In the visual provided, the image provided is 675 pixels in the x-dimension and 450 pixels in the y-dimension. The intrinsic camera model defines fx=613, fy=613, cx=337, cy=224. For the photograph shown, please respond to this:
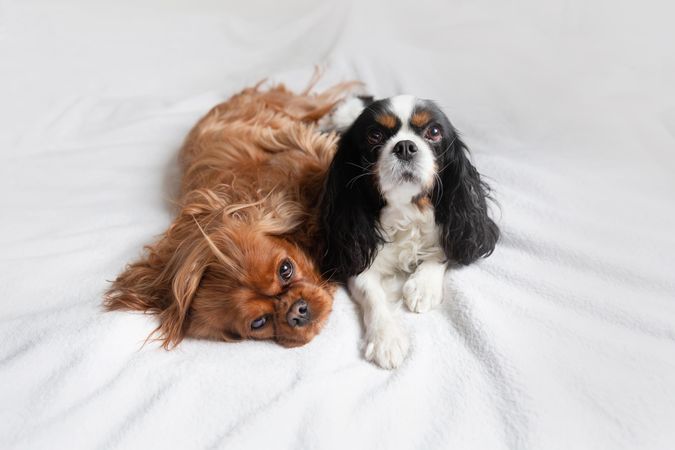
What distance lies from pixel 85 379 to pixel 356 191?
970 mm

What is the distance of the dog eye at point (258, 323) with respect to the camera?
5.88ft

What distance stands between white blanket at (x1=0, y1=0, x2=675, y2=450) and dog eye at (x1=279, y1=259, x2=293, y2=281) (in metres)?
0.20

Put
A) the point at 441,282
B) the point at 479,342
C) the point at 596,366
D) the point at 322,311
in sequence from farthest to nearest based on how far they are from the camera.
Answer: the point at 441,282 < the point at 322,311 < the point at 479,342 < the point at 596,366

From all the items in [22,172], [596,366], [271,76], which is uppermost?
[596,366]

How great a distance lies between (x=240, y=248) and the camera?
1.84m

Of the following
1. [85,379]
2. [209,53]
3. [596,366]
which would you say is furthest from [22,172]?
[596,366]

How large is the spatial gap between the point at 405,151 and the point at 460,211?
332 mm

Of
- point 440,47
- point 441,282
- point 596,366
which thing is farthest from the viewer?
point 440,47

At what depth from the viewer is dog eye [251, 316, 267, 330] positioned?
1.79 m

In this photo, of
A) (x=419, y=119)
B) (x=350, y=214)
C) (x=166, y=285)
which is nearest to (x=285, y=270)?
(x=350, y=214)

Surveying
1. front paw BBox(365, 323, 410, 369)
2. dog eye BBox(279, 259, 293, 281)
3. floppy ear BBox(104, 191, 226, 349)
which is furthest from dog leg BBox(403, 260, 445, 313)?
floppy ear BBox(104, 191, 226, 349)

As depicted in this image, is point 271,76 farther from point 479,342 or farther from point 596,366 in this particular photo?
point 596,366

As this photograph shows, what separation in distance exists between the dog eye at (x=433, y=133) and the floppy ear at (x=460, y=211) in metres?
0.08

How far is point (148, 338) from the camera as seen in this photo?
1.78 meters
